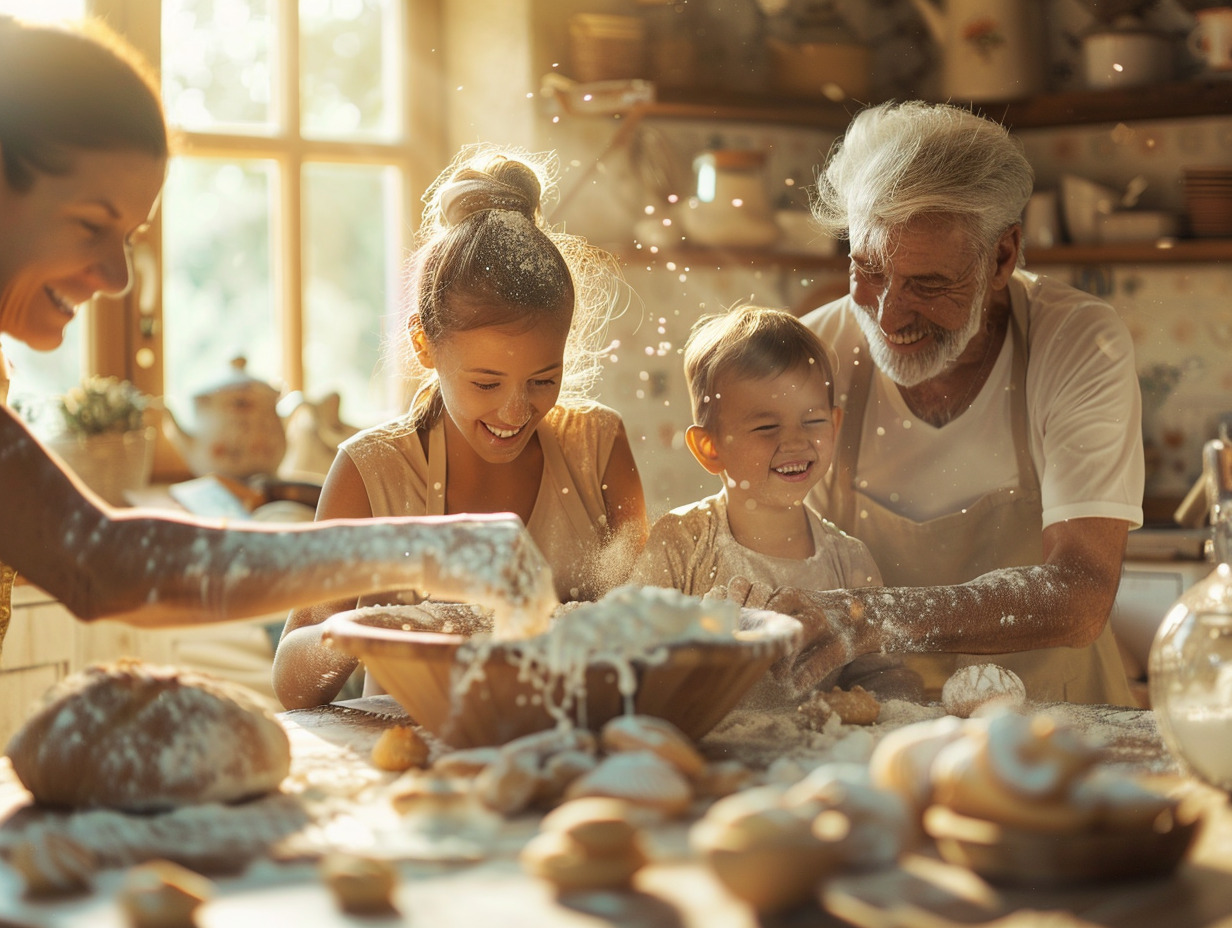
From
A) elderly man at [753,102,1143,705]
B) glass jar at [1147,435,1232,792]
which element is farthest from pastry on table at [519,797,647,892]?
elderly man at [753,102,1143,705]

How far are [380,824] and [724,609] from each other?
1.04ft

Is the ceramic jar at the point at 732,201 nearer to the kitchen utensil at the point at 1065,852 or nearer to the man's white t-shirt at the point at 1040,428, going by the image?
the man's white t-shirt at the point at 1040,428

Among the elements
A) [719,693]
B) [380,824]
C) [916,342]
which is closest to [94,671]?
[380,824]

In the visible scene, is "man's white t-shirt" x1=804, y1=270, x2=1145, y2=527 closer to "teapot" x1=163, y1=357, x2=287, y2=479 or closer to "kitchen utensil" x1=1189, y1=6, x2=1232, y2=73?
"teapot" x1=163, y1=357, x2=287, y2=479

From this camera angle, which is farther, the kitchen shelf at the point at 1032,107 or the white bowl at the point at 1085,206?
the white bowl at the point at 1085,206

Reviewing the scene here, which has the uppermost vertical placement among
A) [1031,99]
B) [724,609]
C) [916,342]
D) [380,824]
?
[1031,99]

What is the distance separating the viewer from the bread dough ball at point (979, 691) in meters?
1.13

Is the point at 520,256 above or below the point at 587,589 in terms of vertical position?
above

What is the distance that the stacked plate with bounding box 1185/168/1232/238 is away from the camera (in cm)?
311

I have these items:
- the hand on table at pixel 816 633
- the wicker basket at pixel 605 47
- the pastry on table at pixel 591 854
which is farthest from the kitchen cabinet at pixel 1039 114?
the pastry on table at pixel 591 854

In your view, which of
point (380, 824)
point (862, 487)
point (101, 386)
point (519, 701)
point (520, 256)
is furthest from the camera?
point (101, 386)

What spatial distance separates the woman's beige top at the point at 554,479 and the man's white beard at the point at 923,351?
1.22 feet

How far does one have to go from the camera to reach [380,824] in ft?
2.59

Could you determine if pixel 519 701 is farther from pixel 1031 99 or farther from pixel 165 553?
pixel 1031 99
